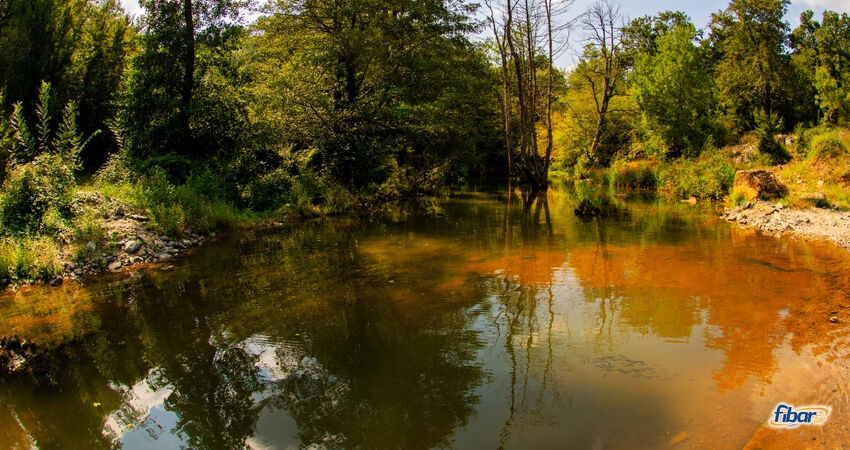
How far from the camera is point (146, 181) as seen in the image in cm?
1323

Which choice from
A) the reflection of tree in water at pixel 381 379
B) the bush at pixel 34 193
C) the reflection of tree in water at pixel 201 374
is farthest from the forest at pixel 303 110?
the reflection of tree in water at pixel 381 379

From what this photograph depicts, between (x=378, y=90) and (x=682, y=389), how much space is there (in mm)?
18693

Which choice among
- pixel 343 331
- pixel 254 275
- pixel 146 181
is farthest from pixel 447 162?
pixel 343 331

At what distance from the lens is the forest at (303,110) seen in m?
11.9

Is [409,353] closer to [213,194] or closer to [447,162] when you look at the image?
[213,194]

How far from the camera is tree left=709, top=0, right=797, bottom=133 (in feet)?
89.6

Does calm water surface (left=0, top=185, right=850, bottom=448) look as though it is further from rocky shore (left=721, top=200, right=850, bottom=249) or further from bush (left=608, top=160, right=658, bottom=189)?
bush (left=608, top=160, right=658, bottom=189)

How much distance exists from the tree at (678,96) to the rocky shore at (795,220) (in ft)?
37.3

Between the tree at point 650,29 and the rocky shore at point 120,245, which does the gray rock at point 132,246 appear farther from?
the tree at point 650,29

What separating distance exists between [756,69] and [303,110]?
84.7 ft

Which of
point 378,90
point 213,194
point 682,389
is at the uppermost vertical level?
point 378,90

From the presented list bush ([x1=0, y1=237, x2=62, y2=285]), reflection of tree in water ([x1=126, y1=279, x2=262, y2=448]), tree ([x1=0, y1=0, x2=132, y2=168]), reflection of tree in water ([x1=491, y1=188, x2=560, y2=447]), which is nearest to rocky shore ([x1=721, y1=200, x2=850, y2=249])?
reflection of tree in water ([x1=491, y1=188, x2=560, y2=447])

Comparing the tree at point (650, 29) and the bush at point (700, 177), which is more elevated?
the tree at point (650, 29)

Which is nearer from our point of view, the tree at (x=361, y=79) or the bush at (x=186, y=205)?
the bush at (x=186, y=205)
